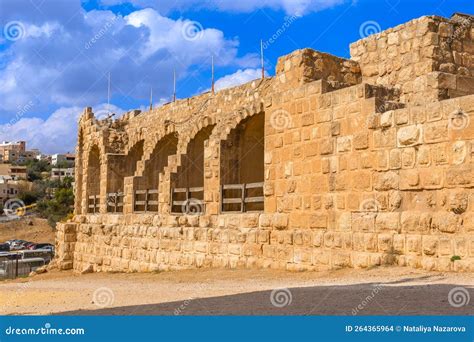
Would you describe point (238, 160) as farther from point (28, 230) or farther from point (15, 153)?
point (15, 153)

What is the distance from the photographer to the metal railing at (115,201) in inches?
701

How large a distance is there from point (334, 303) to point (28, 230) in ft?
198

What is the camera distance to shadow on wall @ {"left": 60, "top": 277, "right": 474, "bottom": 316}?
547 cm

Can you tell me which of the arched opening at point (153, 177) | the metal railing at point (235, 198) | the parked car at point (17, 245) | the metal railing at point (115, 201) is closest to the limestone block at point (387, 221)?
the metal railing at point (235, 198)

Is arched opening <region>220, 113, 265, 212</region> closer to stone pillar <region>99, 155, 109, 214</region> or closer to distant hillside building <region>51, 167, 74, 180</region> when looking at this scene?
stone pillar <region>99, 155, 109, 214</region>

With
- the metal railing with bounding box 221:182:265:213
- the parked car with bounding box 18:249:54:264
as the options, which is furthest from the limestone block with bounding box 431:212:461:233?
the parked car with bounding box 18:249:54:264

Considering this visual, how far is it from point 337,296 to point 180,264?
732 centimetres

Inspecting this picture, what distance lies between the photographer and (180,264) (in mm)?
13352

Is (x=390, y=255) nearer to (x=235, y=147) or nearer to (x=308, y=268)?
(x=308, y=268)

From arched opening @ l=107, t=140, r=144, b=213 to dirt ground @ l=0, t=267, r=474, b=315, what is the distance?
998 centimetres

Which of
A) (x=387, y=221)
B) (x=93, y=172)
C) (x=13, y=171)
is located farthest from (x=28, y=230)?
(x=387, y=221)

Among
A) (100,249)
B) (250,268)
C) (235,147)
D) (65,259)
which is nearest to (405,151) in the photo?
(250,268)

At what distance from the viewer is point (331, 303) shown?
5961 millimetres

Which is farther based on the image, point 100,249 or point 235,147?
point 100,249
